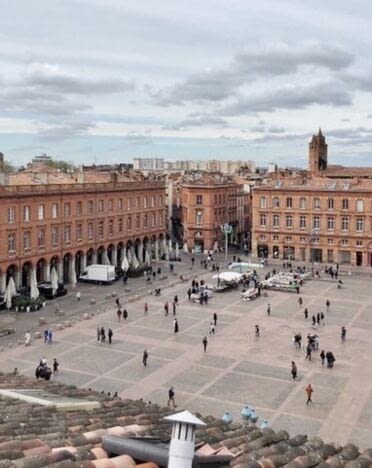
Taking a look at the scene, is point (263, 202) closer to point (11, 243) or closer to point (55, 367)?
point (11, 243)

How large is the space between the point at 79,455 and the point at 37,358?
31585 mm

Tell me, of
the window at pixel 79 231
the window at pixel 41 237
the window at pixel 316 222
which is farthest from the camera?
the window at pixel 316 222

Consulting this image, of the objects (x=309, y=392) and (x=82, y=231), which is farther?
(x=82, y=231)

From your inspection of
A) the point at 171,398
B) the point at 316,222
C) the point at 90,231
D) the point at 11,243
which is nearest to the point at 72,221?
the point at 90,231

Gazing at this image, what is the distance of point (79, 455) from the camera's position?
9.45 metres

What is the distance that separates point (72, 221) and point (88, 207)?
337cm

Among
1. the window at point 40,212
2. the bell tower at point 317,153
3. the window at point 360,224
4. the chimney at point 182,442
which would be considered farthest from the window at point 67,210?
the bell tower at point 317,153

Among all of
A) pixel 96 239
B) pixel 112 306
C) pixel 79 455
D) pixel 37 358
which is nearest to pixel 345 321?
pixel 112 306

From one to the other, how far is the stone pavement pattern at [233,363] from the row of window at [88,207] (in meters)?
14.6

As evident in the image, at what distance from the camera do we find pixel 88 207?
7200 centimetres

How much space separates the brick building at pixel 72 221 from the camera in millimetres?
60812

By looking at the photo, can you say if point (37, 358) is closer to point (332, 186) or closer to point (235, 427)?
point (235, 427)

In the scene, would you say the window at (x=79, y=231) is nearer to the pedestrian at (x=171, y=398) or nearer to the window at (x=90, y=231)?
the window at (x=90, y=231)

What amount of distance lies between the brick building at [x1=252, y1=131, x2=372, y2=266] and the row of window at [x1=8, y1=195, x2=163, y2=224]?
52.2 ft
